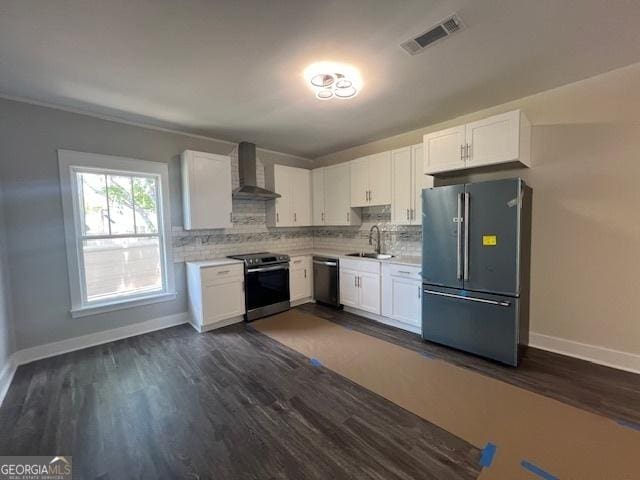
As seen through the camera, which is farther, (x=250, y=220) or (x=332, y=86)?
(x=250, y=220)

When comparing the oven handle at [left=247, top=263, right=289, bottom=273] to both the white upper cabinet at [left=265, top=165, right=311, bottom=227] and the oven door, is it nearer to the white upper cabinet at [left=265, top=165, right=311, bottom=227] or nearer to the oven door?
the oven door

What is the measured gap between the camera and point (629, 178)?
8.12ft

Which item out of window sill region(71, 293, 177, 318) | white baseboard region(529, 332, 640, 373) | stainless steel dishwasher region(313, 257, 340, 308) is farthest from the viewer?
stainless steel dishwasher region(313, 257, 340, 308)

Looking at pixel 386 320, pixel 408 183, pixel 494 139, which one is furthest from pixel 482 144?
pixel 386 320

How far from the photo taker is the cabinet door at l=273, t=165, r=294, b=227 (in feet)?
15.4

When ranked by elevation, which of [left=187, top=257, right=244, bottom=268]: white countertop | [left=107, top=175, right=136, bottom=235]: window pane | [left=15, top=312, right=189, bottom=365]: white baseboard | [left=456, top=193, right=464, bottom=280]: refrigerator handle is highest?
[left=107, top=175, right=136, bottom=235]: window pane

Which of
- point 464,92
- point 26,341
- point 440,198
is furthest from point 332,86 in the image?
point 26,341

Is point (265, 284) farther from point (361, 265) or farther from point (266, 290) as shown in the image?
point (361, 265)

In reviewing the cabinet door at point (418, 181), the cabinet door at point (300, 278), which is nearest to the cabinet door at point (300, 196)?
the cabinet door at point (300, 278)

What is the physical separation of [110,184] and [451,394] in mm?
4344

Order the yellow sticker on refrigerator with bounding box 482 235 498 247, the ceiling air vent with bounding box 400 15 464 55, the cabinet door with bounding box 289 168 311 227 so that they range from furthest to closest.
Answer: the cabinet door with bounding box 289 168 311 227 < the yellow sticker on refrigerator with bounding box 482 235 498 247 < the ceiling air vent with bounding box 400 15 464 55

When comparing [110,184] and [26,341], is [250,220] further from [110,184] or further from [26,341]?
[26,341]

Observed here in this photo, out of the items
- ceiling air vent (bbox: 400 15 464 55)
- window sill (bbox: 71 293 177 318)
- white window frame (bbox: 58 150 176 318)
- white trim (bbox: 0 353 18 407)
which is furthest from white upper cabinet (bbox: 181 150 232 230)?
ceiling air vent (bbox: 400 15 464 55)

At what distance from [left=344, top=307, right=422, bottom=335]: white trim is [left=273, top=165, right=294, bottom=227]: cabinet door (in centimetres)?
183
